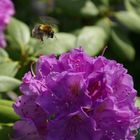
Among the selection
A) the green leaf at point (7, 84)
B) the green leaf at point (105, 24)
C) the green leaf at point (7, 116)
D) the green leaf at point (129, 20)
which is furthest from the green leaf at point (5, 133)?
the green leaf at point (129, 20)

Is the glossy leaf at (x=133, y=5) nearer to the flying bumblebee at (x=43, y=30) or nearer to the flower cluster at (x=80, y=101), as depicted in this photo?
the flying bumblebee at (x=43, y=30)

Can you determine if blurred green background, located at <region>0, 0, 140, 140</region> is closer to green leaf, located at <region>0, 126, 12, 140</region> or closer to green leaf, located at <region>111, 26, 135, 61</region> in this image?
green leaf, located at <region>111, 26, 135, 61</region>

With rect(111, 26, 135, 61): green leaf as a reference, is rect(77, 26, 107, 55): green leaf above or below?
above

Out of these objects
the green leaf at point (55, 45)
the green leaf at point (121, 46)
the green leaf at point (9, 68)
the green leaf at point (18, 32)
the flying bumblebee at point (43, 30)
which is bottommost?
the green leaf at point (121, 46)

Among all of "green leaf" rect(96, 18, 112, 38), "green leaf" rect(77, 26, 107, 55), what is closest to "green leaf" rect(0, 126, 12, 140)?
"green leaf" rect(77, 26, 107, 55)

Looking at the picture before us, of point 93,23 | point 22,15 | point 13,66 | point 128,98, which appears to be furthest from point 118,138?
point 22,15

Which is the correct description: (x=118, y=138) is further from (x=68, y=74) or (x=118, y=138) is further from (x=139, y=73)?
(x=139, y=73)

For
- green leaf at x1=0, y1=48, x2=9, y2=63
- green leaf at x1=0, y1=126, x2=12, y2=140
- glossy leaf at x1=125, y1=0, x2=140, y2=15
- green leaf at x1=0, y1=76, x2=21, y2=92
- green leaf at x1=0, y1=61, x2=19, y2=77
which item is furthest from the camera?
glossy leaf at x1=125, y1=0, x2=140, y2=15

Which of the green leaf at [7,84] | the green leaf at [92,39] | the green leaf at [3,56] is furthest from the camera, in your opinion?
the green leaf at [92,39]
